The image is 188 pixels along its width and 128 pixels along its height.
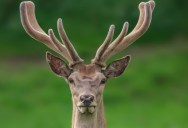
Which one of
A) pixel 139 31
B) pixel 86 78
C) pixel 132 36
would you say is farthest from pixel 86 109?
pixel 139 31

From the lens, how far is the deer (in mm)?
11242

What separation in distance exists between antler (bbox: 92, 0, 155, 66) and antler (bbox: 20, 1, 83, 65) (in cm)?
24

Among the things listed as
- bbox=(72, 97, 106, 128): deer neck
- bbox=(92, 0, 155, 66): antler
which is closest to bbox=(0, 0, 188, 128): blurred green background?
bbox=(92, 0, 155, 66): antler

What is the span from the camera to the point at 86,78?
11383mm

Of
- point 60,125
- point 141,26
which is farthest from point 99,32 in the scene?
point 141,26

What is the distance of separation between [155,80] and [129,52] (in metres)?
0.94

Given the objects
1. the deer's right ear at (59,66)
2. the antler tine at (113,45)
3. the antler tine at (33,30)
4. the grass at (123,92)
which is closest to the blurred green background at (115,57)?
the grass at (123,92)

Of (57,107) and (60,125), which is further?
(57,107)

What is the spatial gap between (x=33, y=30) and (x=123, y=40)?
0.97 metres

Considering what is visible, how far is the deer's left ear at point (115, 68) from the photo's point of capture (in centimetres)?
1168

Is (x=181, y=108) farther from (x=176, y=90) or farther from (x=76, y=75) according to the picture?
(x=76, y=75)

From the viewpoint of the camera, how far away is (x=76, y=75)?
11.5 metres

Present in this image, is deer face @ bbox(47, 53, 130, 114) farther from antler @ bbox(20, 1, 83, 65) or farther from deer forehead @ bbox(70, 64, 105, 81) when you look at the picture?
antler @ bbox(20, 1, 83, 65)

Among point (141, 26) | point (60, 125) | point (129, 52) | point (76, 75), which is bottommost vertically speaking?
point (76, 75)
